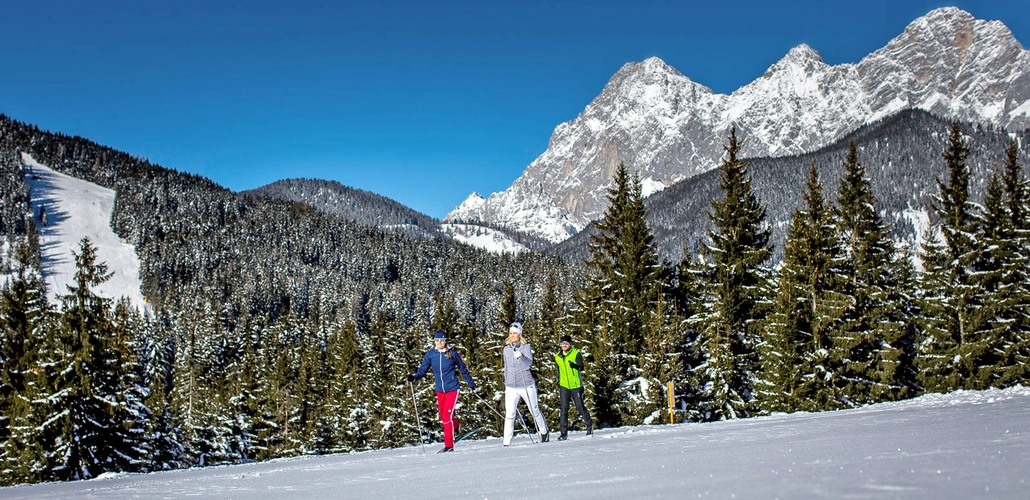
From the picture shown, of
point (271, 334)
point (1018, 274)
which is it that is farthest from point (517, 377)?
point (271, 334)

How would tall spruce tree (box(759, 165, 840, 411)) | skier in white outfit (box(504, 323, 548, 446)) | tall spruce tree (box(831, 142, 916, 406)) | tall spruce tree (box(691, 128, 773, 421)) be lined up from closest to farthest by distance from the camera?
skier in white outfit (box(504, 323, 548, 446))
tall spruce tree (box(759, 165, 840, 411))
tall spruce tree (box(831, 142, 916, 406))
tall spruce tree (box(691, 128, 773, 421))

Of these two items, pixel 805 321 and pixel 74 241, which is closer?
pixel 805 321

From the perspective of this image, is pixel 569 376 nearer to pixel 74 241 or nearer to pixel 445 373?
pixel 445 373

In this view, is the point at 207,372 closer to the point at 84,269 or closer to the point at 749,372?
the point at 84,269

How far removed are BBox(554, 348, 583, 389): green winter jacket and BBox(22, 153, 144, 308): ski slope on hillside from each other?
13993 centimetres

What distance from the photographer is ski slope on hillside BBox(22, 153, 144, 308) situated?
14475cm

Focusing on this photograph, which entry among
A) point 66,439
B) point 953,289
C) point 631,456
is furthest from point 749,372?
point 66,439

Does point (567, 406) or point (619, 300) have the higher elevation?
point (619, 300)

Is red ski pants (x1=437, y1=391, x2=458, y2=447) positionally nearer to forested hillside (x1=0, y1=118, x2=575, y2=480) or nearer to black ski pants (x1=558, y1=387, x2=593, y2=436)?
black ski pants (x1=558, y1=387, x2=593, y2=436)

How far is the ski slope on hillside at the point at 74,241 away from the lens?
145 m

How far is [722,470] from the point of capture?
579 centimetres

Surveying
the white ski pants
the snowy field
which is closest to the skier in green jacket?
the white ski pants

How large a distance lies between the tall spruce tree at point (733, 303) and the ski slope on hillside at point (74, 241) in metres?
134

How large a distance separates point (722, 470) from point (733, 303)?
2063cm
